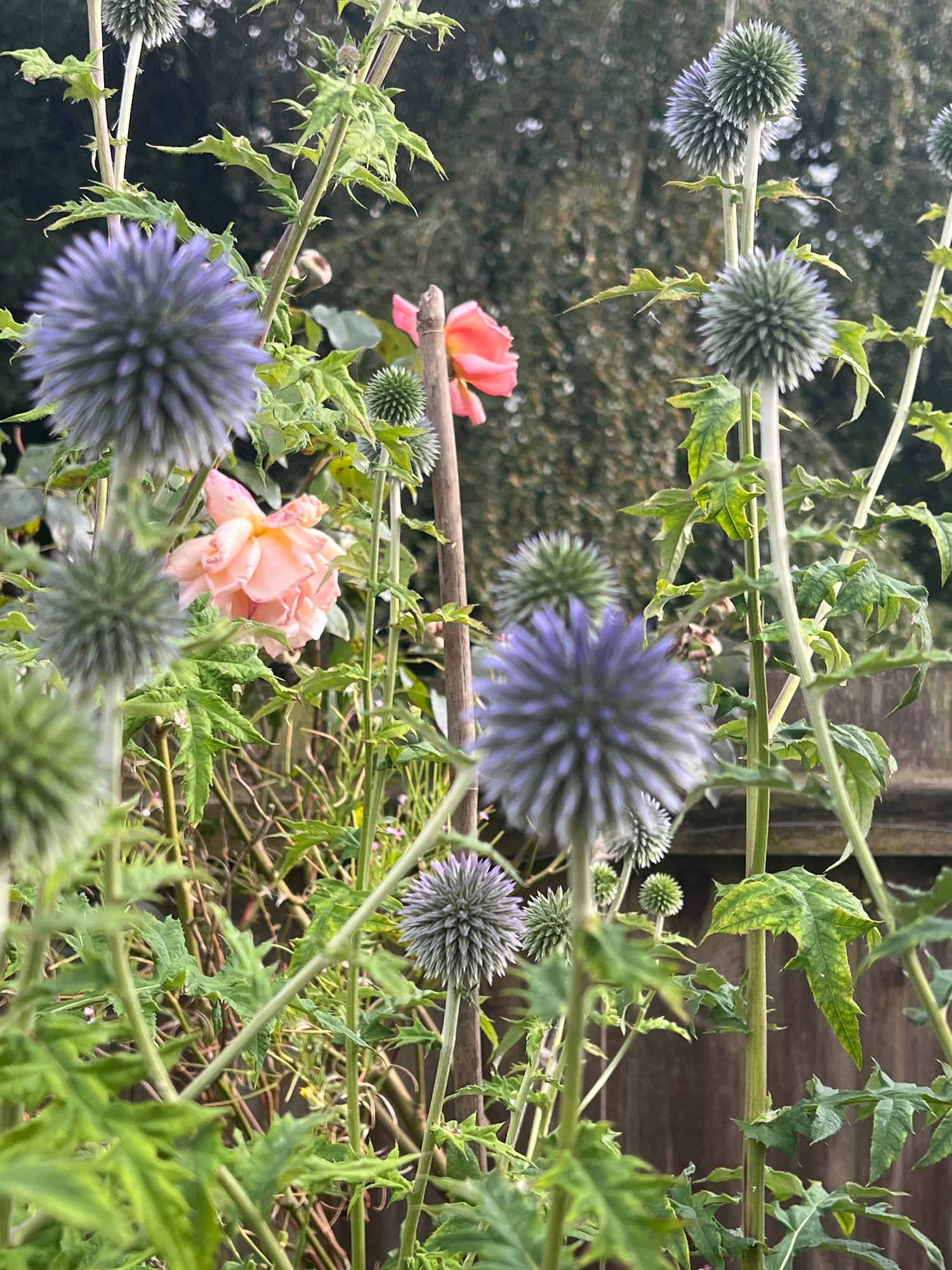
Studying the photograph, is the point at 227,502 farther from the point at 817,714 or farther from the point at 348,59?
the point at 817,714

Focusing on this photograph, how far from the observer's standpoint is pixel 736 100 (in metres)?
1.56

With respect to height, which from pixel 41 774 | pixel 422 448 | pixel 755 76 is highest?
pixel 755 76

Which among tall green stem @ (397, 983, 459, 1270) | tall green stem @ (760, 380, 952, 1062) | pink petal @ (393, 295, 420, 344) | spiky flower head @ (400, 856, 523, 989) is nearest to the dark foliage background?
pink petal @ (393, 295, 420, 344)

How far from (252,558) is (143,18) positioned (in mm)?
866

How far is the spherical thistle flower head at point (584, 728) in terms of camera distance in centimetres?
72

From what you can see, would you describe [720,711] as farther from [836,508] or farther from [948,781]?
[836,508]

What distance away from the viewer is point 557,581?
100 centimetres

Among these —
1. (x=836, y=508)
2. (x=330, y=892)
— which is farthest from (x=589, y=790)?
(x=836, y=508)

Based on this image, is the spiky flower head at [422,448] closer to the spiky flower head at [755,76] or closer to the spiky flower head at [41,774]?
the spiky flower head at [755,76]

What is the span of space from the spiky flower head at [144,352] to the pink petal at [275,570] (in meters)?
0.50

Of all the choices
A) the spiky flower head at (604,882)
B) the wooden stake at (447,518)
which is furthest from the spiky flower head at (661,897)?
the wooden stake at (447,518)

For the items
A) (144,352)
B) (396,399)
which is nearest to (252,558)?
(144,352)

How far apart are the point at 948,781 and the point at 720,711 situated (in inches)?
60.4

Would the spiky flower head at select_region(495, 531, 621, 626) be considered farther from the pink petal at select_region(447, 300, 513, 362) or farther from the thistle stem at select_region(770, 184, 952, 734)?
the pink petal at select_region(447, 300, 513, 362)
